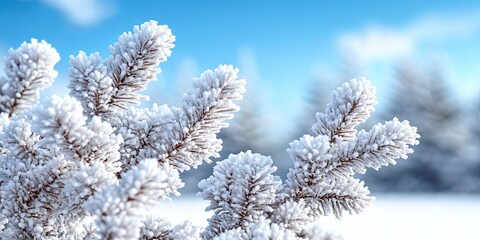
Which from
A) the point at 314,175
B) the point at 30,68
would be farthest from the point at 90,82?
the point at 314,175

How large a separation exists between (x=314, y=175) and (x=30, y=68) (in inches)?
38.5

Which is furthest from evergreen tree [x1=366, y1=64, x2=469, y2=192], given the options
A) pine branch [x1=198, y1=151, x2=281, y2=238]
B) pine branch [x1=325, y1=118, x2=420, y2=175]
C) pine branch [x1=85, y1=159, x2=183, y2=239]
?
pine branch [x1=85, y1=159, x2=183, y2=239]

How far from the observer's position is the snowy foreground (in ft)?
43.9

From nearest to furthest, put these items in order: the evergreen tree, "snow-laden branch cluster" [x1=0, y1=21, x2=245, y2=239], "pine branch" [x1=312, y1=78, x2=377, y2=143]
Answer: "snow-laden branch cluster" [x1=0, y1=21, x2=245, y2=239] → "pine branch" [x1=312, y1=78, x2=377, y2=143] → the evergreen tree

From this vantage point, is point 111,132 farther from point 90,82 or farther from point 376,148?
point 376,148

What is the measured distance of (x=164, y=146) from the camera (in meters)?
1.62

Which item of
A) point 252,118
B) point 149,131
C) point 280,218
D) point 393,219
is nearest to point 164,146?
point 149,131

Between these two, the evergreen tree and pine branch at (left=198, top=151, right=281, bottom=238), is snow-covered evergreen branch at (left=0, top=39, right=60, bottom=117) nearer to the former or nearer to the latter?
pine branch at (left=198, top=151, right=281, bottom=238)

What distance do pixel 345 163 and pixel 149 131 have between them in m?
0.65

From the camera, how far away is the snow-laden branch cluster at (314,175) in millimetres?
1557

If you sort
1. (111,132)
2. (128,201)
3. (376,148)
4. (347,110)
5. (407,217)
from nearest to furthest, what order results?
(128,201), (111,132), (376,148), (347,110), (407,217)

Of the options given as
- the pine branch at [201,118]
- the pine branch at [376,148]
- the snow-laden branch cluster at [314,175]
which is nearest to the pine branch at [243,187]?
the snow-laden branch cluster at [314,175]

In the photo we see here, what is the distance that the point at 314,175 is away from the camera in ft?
5.33

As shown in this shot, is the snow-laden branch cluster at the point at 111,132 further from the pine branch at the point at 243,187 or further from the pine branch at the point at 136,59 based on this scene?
the pine branch at the point at 243,187
